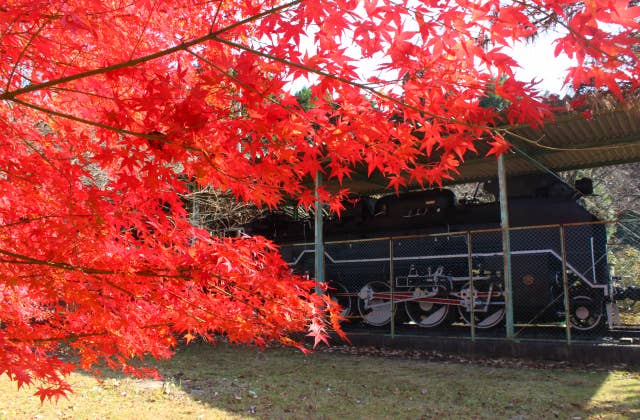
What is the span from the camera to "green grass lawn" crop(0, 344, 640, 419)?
Answer: 5637mm

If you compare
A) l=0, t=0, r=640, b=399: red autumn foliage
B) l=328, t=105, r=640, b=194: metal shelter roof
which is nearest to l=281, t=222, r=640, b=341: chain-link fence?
l=328, t=105, r=640, b=194: metal shelter roof

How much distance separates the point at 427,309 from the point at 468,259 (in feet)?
6.75

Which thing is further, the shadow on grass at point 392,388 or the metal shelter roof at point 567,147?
the metal shelter roof at point 567,147

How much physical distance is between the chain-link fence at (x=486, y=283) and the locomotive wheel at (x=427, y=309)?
20 mm

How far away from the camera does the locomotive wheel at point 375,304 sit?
11344mm

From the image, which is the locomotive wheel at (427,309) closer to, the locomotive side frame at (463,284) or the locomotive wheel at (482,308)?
the locomotive side frame at (463,284)

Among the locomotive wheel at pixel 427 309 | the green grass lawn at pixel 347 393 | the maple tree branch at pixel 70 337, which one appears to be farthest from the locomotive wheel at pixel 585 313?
the maple tree branch at pixel 70 337

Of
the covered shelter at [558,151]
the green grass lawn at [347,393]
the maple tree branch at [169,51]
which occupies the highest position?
the covered shelter at [558,151]

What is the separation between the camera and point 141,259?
9.70 feet

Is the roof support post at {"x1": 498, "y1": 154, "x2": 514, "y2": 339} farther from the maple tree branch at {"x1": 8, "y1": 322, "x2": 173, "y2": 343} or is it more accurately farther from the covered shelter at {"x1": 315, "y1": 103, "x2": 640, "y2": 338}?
the maple tree branch at {"x1": 8, "y1": 322, "x2": 173, "y2": 343}

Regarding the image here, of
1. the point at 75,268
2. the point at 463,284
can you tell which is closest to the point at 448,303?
the point at 463,284

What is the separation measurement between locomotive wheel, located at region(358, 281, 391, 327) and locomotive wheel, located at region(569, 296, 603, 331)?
3593mm

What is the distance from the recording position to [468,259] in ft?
30.5

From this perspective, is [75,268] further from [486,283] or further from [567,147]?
[567,147]
